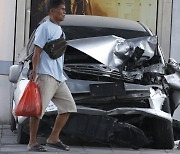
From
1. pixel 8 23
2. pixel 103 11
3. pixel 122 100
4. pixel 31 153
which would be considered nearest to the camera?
pixel 31 153

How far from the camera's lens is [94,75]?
775 cm

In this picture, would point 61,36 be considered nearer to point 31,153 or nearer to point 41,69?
point 41,69

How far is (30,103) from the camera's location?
6.94 metres

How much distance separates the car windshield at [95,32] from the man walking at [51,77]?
126 centimetres

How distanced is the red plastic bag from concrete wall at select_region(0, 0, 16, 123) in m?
3.69

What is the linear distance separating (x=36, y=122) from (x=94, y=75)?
109 cm

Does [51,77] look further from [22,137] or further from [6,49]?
[6,49]

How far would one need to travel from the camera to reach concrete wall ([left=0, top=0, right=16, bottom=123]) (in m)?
10.6

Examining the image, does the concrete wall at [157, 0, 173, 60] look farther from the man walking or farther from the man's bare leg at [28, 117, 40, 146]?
the man's bare leg at [28, 117, 40, 146]

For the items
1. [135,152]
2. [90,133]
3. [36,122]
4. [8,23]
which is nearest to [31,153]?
[36,122]

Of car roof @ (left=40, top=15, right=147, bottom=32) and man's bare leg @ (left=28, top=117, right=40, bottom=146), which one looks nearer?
man's bare leg @ (left=28, top=117, right=40, bottom=146)

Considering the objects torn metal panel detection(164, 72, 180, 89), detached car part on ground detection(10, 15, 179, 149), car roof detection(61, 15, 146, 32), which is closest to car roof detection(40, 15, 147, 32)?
car roof detection(61, 15, 146, 32)

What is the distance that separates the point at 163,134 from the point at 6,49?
3996mm

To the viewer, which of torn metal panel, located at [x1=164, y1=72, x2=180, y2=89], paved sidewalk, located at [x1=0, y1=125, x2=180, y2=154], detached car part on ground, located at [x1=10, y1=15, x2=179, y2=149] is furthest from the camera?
torn metal panel, located at [x1=164, y1=72, x2=180, y2=89]
